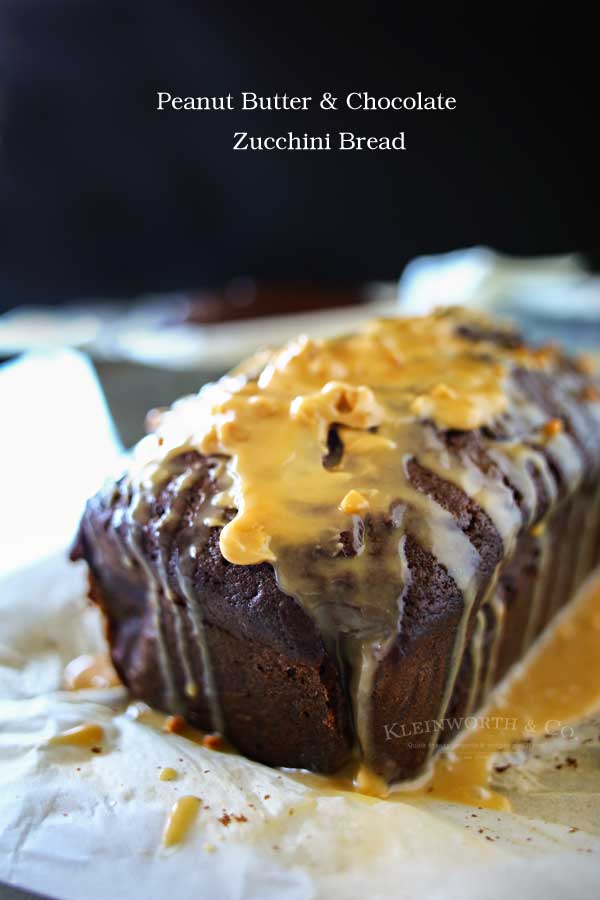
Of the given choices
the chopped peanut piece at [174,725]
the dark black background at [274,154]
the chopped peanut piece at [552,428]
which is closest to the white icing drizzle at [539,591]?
the chopped peanut piece at [552,428]

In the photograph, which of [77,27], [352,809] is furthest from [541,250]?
[352,809]

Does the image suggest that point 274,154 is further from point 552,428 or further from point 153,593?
point 153,593

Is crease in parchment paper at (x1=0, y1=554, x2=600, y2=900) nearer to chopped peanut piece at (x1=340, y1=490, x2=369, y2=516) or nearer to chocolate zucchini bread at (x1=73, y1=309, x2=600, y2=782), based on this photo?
chocolate zucchini bread at (x1=73, y1=309, x2=600, y2=782)

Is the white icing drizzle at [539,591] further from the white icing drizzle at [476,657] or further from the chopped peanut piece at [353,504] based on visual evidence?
the chopped peanut piece at [353,504]

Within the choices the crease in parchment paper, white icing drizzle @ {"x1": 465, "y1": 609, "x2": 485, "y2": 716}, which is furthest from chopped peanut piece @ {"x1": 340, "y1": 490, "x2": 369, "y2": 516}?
the crease in parchment paper

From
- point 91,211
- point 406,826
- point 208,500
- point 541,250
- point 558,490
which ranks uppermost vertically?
point 91,211

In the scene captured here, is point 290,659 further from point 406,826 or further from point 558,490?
point 558,490

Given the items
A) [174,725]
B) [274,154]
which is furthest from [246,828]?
[274,154]
